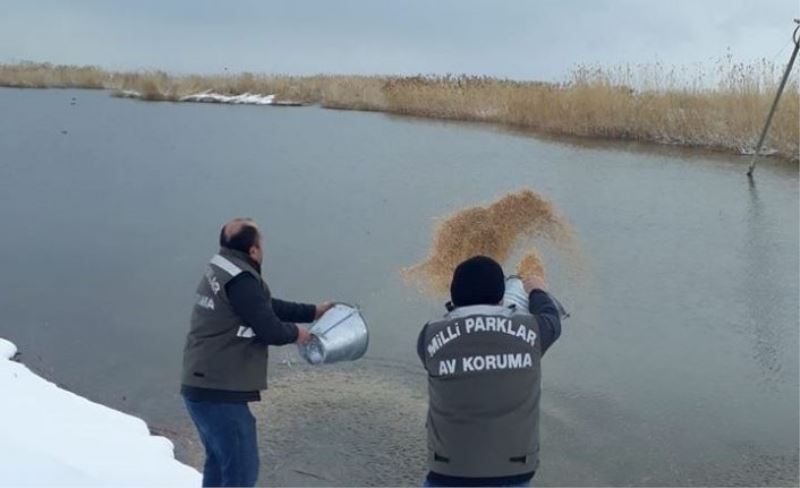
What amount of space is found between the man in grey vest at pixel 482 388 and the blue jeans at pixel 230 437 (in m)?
1.03

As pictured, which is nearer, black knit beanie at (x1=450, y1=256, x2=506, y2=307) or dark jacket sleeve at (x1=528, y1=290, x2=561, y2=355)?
black knit beanie at (x1=450, y1=256, x2=506, y2=307)

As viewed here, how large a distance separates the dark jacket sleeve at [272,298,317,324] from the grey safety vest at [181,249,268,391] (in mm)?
448

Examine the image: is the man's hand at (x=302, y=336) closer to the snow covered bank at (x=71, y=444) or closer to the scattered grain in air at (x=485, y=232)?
the snow covered bank at (x=71, y=444)

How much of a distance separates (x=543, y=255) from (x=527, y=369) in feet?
11.1

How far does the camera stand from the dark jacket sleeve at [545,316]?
3438mm

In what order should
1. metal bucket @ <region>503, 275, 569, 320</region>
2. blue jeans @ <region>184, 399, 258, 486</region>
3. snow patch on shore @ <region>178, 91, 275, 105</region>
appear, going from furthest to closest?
snow patch on shore @ <region>178, 91, 275, 105</region>
blue jeans @ <region>184, 399, 258, 486</region>
metal bucket @ <region>503, 275, 569, 320</region>

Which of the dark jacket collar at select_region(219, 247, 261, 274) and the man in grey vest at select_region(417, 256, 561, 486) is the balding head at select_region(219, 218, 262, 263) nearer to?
the dark jacket collar at select_region(219, 247, 261, 274)

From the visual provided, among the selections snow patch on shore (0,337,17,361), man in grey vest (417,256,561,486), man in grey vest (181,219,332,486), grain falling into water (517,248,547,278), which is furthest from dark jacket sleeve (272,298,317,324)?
snow patch on shore (0,337,17,361)

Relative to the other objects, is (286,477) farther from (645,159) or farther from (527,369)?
(645,159)

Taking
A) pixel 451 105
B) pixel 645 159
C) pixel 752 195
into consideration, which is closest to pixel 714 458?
pixel 752 195

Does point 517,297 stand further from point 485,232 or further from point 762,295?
point 762,295

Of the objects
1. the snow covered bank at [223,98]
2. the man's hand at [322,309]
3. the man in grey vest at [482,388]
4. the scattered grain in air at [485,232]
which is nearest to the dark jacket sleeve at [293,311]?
the man's hand at [322,309]

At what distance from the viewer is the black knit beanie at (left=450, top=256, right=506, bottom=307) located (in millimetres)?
3207

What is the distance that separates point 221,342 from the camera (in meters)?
3.85
